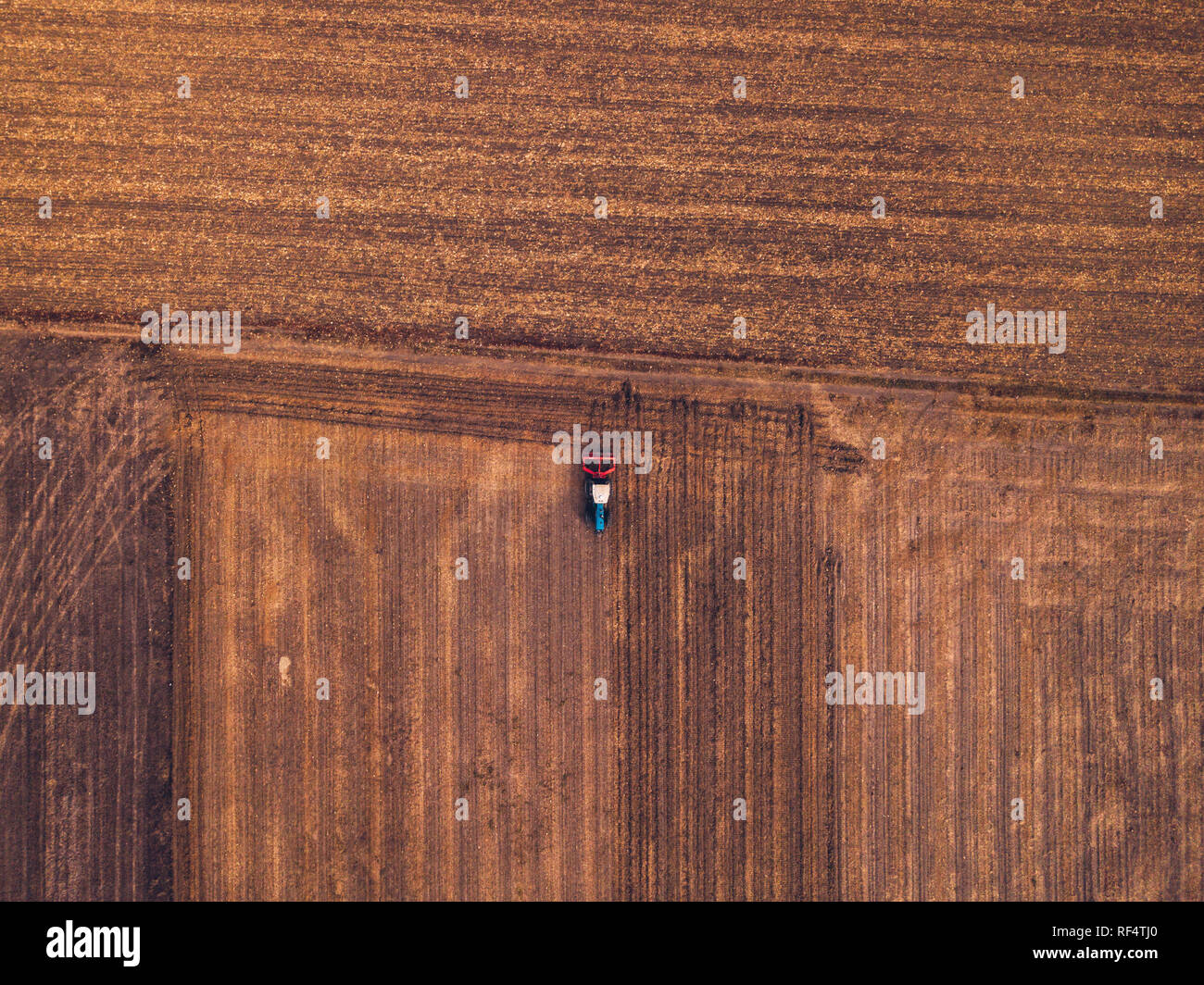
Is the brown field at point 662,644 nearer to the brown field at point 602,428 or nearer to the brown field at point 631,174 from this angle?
the brown field at point 602,428

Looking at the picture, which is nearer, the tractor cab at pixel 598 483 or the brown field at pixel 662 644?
the tractor cab at pixel 598 483

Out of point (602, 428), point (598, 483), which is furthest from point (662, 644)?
point (602, 428)

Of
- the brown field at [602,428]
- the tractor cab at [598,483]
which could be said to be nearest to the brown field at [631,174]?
the brown field at [602,428]

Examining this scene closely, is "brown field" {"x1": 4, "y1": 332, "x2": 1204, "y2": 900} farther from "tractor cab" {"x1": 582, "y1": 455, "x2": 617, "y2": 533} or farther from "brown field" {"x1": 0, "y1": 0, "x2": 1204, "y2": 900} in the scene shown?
"tractor cab" {"x1": 582, "y1": 455, "x2": 617, "y2": 533}

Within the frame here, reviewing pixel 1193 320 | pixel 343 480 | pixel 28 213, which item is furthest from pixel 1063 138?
pixel 28 213

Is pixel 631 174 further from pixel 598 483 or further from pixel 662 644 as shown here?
pixel 662 644

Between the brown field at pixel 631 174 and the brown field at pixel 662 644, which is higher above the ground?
the brown field at pixel 631 174
